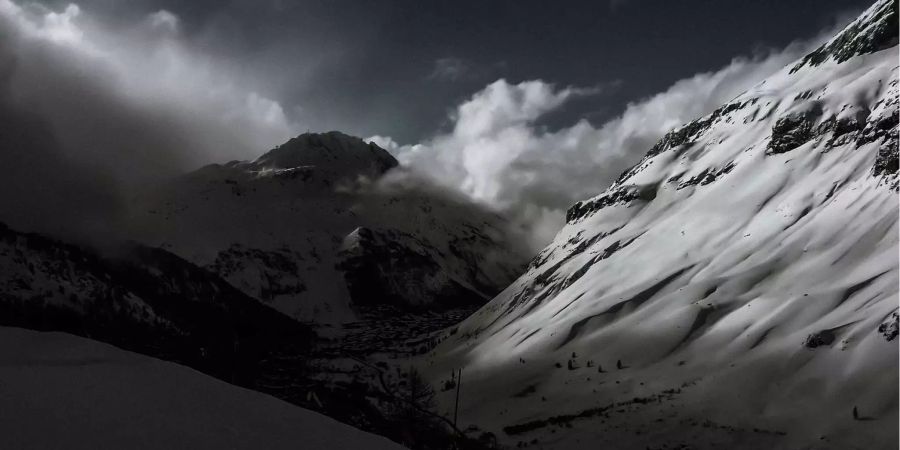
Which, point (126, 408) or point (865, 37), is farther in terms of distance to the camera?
point (865, 37)

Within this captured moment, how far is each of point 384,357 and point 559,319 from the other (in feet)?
302

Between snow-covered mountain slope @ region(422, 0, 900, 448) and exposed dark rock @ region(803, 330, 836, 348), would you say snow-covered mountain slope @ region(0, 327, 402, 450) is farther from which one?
exposed dark rock @ region(803, 330, 836, 348)

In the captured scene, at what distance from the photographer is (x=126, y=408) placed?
5980 mm

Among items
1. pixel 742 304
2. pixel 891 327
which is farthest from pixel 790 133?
pixel 891 327

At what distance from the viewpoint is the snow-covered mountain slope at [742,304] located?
132ft

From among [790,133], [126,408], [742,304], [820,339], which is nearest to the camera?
[126,408]

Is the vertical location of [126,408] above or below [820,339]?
below

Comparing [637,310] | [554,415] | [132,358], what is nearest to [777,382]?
[554,415]

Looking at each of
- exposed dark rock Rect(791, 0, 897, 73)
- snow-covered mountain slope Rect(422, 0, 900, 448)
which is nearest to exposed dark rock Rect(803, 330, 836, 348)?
snow-covered mountain slope Rect(422, 0, 900, 448)

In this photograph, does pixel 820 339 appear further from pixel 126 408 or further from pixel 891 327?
pixel 126 408

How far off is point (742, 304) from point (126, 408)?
67.1 meters

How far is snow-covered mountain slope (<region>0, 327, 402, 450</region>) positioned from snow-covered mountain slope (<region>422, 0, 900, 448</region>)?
116ft

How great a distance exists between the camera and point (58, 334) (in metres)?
7.96

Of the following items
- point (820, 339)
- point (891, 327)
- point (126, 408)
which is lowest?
point (126, 408)
